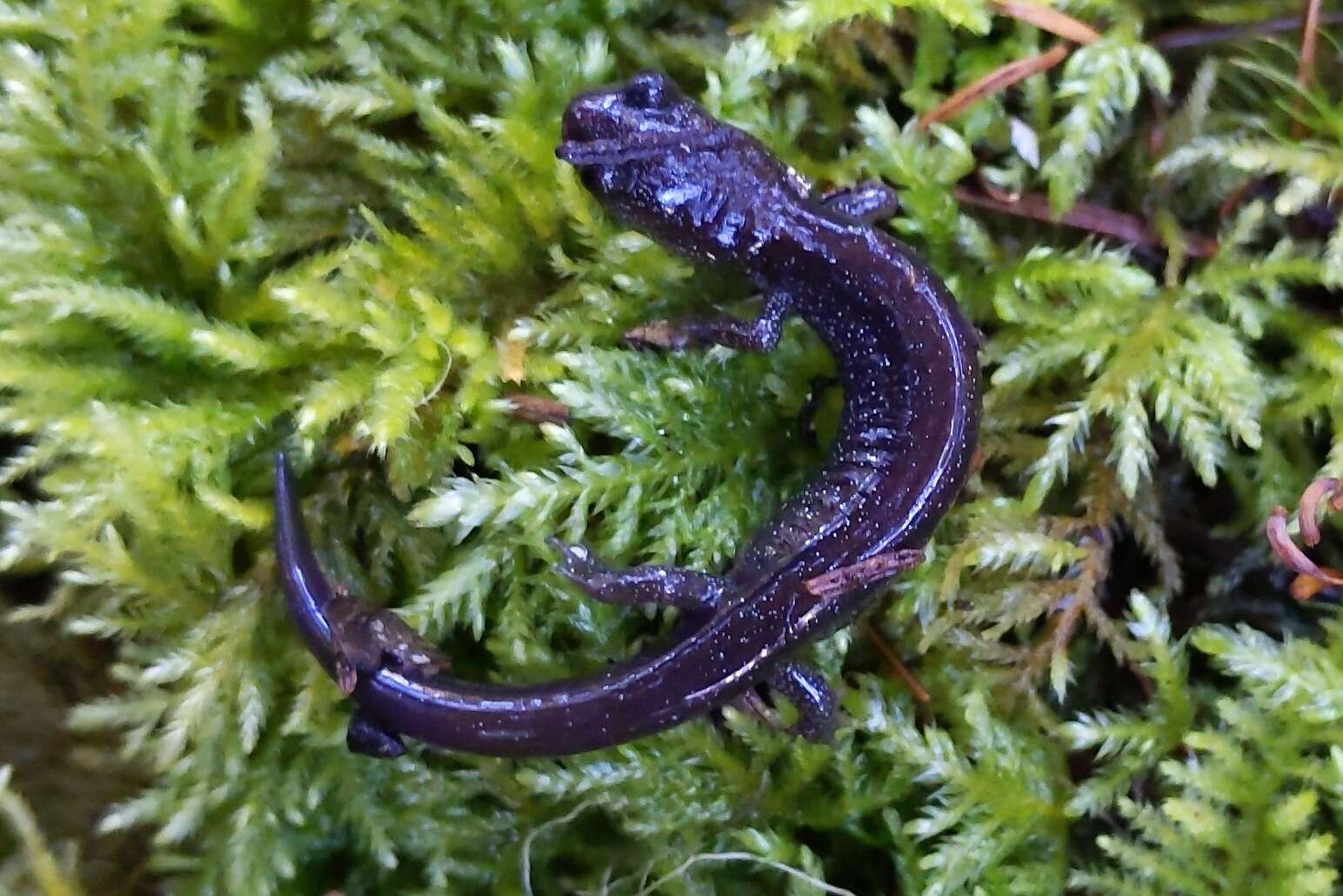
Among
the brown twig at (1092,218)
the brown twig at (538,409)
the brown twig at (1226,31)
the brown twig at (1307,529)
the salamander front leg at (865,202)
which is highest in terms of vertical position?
the brown twig at (1226,31)

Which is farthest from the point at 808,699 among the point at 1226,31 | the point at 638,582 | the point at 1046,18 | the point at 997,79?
the point at 1226,31

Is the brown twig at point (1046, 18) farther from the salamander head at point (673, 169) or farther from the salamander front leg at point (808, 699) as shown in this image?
the salamander front leg at point (808, 699)

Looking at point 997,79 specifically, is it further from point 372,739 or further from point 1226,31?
point 372,739

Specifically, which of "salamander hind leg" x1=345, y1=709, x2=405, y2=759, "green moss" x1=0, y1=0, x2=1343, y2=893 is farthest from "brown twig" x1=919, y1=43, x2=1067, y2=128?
"salamander hind leg" x1=345, y1=709, x2=405, y2=759

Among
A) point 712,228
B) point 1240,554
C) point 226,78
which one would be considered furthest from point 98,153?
point 1240,554

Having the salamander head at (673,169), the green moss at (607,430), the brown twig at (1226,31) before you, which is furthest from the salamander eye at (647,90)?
the brown twig at (1226,31)

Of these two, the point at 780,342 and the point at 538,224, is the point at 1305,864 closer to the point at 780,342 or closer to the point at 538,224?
the point at 780,342

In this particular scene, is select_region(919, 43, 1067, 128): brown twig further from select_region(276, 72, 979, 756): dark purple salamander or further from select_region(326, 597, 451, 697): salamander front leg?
select_region(326, 597, 451, 697): salamander front leg
